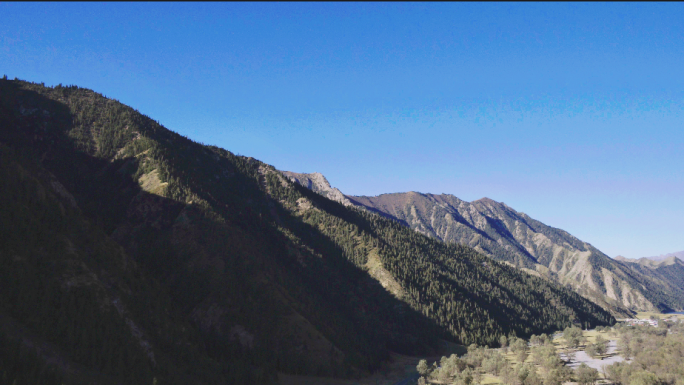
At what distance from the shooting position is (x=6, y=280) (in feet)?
184

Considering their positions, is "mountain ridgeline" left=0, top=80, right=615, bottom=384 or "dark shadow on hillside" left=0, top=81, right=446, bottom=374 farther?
"dark shadow on hillside" left=0, top=81, right=446, bottom=374

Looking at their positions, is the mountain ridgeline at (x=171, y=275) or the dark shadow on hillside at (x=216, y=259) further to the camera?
the dark shadow on hillside at (x=216, y=259)

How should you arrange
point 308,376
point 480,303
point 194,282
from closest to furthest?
point 308,376, point 194,282, point 480,303

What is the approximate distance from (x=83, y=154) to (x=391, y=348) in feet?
459

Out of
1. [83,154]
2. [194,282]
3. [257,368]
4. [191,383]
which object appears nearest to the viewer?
[191,383]

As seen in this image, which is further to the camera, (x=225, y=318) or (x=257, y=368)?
(x=225, y=318)

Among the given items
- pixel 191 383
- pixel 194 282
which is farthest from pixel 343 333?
pixel 191 383

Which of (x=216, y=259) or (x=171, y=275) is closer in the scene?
(x=171, y=275)

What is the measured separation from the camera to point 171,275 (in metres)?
103

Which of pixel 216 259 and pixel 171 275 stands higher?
pixel 216 259

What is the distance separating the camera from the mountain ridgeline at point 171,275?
59125mm

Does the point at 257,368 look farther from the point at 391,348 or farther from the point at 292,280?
the point at 391,348

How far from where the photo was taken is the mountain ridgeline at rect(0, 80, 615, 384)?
5912 cm

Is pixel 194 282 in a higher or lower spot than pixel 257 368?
higher
